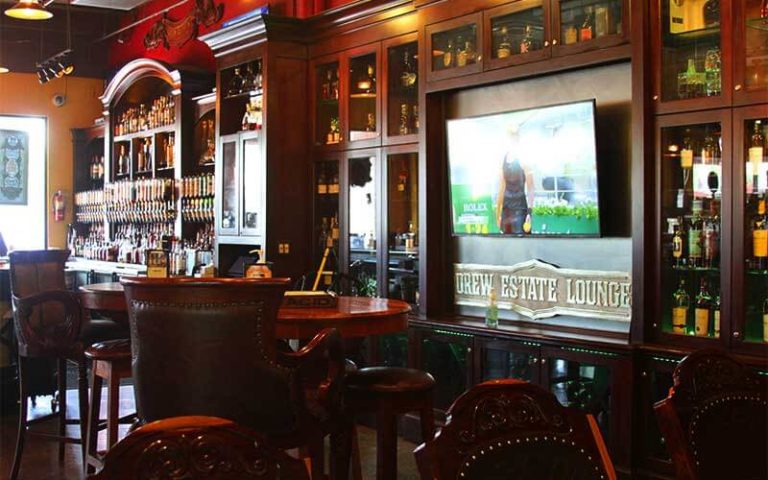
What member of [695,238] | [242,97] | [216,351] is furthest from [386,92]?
[216,351]

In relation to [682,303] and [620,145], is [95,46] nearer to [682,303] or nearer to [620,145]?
[620,145]

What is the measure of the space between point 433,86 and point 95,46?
6.98 meters

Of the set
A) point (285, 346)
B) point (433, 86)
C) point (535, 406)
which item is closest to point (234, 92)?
point (433, 86)

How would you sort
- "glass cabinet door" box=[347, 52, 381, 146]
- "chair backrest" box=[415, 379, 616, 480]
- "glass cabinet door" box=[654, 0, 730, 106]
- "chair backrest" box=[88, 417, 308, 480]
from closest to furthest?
"chair backrest" box=[88, 417, 308, 480] → "chair backrest" box=[415, 379, 616, 480] → "glass cabinet door" box=[654, 0, 730, 106] → "glass cabinet door" box=[347, 52, 381, 146]

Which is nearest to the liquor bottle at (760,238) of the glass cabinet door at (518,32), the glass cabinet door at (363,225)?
the glass cabinet door at (518,32)

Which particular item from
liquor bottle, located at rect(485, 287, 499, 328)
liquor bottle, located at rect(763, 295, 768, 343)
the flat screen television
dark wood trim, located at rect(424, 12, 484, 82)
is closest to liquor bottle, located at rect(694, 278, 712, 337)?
liquor bottle, located at rect(763, 295, 768, 343)

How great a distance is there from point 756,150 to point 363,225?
9.77 feet

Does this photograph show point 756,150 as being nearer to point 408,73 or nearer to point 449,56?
point 449,56

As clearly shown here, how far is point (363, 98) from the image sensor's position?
20.1 ft

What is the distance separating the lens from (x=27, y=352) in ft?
14.5

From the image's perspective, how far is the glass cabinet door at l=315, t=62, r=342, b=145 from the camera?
6363 millimetres

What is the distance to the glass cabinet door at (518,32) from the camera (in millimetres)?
4723

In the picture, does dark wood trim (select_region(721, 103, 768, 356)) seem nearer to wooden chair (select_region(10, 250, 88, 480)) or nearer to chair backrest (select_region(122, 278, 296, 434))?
chair backrest (select_region(122, 278, 296, 434))

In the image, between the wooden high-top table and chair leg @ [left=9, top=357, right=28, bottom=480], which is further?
chair leg @ [left=9, top=357, right=28, bottom=480]
